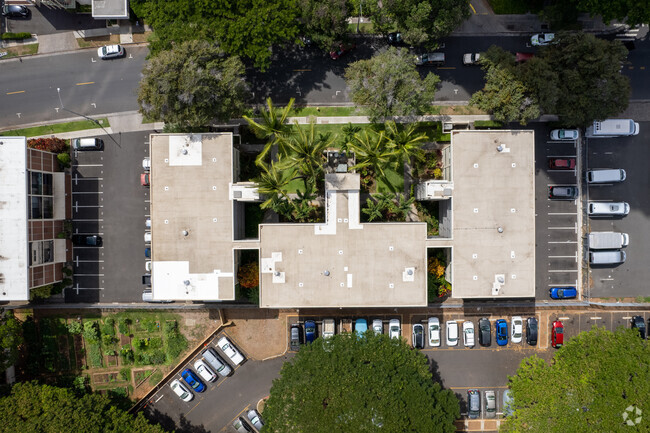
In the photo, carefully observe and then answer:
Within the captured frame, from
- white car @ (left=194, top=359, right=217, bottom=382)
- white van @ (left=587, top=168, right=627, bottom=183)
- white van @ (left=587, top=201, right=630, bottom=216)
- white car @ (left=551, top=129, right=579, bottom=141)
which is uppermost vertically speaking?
white car @ (left=551, top=129, right=579, bottom=141)

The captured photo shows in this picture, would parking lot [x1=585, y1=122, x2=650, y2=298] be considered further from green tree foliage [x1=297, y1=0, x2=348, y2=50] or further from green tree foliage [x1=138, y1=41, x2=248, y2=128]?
green tree foliage [x1=138, y1=41, x2=248, y2=128]

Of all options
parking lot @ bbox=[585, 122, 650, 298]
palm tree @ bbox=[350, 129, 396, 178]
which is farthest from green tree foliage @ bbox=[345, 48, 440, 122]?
parking lot @ bbox=[585, 122, 650, 298]

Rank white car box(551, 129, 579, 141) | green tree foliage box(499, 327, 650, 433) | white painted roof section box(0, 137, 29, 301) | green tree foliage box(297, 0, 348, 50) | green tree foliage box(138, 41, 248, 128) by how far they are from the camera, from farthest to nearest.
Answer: white car box(551, 129, 579, 141) < white painted roof section box(0, 137, 29, 301) < green tree foliage box(297, 0, 348, 50) < green tree foliage box(499, 327, 650, 433) < green tree foliage box(138, 41, 248, 128)

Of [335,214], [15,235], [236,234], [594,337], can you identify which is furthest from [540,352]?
[15,235]

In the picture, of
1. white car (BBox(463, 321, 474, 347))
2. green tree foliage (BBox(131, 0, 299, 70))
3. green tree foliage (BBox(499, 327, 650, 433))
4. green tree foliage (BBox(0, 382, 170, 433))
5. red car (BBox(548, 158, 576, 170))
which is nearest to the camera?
green tree foliage (BBox(499, 327, 650, 433))

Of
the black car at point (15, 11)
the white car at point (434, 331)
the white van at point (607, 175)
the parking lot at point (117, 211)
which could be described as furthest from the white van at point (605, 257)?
the black car at point (15, 11)

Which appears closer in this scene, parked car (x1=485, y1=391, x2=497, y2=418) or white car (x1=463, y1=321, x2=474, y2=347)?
white car (x1=463, y1=321, x2=474, y2=347)

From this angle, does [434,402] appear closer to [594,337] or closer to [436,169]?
[594,337]
